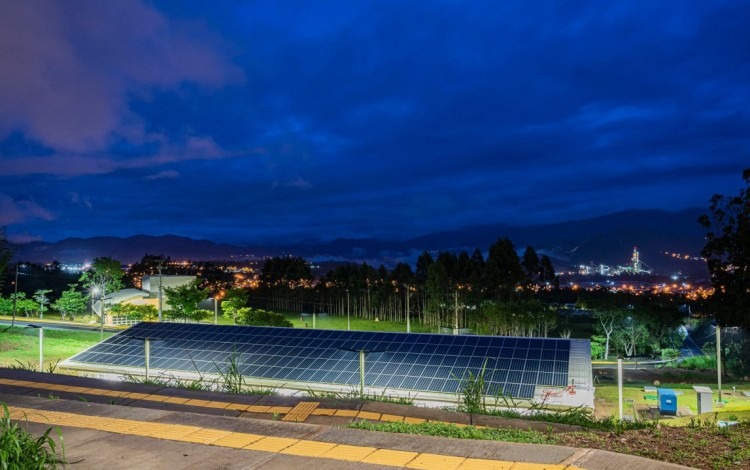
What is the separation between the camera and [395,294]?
202ft

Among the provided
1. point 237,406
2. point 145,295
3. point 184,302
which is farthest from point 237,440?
point 145,295

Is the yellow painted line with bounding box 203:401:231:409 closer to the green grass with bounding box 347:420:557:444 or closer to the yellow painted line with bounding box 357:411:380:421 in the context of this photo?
the yellow painted line with bounding box 357:411:380:421

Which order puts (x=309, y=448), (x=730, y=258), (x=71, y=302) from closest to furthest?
(x=309, y=448)
(x=730, y=258)
(x=71, y=302)

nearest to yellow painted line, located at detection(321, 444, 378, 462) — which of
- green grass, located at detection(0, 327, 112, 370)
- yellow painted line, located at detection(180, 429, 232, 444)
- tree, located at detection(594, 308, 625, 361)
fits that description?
yellow painted line, located at detection(180, 429, 232, 444)

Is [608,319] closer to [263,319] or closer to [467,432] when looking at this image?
[263,319]

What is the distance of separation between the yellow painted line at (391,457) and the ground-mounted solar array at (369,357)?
706 cm

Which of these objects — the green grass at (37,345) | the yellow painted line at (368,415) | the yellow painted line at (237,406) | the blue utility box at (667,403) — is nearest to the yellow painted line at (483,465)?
the yellow painted line at (368,415)

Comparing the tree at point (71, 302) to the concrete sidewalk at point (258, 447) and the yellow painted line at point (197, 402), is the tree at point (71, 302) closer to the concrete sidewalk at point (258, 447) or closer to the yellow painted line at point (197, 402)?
the yellow painted line at point (197, 402)

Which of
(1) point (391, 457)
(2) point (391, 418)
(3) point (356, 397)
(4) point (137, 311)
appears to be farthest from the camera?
(4) point (137, 311)

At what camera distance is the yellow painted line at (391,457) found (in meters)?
3.55

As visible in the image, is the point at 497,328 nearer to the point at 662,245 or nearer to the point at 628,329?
the point at 628,329

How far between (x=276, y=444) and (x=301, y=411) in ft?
7.44

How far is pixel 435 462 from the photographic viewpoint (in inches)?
140

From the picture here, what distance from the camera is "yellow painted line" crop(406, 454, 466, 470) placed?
3449 mm
